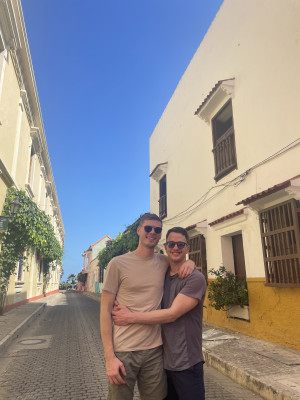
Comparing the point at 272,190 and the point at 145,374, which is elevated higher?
the point at 272,190

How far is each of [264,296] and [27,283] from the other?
14.4 m

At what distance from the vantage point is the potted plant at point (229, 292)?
6.66 m

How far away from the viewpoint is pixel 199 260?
905 cm

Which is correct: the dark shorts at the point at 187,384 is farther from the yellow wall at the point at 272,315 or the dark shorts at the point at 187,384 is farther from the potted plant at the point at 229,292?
the potted plant at the point at 229,292

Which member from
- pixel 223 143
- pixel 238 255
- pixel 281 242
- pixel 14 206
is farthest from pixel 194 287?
pixel 14 206

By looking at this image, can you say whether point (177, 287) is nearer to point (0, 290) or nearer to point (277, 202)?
point (277, 202)

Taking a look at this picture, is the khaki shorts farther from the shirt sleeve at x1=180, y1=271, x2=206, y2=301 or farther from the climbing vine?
the climbing vine

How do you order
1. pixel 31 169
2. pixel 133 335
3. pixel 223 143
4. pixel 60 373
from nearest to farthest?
pixel 133 335
pixel 60 373
pixel 223 143
pixel 31 169

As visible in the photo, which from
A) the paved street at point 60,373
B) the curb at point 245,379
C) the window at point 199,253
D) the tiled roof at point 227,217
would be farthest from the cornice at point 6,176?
the curb at point 245,379

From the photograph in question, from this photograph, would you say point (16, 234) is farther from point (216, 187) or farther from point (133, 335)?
point (133, 335)

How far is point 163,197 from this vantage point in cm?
1363

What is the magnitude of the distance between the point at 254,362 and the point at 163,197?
9.58 m

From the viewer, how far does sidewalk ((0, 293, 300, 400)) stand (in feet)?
11.5

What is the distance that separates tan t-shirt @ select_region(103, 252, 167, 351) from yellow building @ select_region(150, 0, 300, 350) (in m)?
3.94
